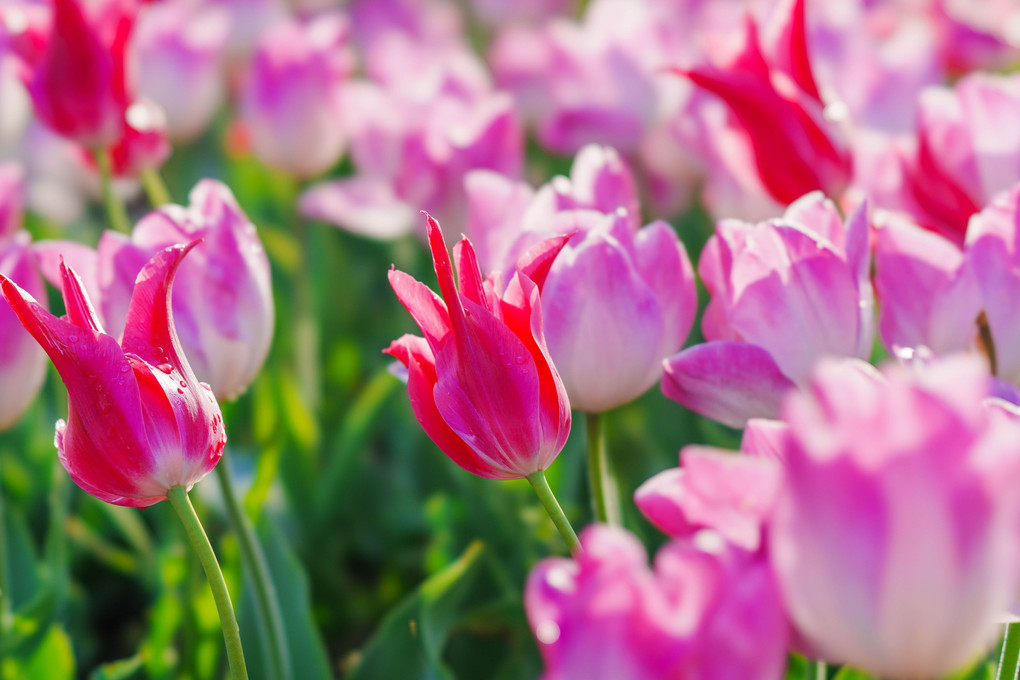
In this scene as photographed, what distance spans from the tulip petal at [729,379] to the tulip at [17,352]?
45cm

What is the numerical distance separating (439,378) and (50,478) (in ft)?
2.66

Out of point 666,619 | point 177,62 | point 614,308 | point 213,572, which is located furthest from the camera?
point 177,62

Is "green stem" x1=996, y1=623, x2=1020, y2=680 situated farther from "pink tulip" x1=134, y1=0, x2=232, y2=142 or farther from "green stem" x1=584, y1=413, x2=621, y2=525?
"pink tulip" x1=134, y1=0, x2=232, y2=142

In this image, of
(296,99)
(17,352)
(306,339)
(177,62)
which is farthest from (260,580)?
(177,62)

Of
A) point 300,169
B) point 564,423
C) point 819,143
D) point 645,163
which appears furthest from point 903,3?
point 564,423

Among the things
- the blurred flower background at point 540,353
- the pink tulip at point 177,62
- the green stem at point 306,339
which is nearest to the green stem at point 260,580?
the blurred flower background at point 540,353

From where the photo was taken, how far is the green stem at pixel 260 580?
0.66 meters

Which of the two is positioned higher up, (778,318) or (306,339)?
(778,318)

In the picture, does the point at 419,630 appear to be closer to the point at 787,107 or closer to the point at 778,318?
the point at 778,318

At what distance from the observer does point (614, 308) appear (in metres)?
0.56

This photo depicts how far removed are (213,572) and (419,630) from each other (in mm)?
327

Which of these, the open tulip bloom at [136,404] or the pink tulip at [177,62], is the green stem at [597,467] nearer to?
the open tulip bloom at [136,404]

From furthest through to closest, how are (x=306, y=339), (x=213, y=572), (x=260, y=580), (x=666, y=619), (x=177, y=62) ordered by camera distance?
(x=177, y=62), (x=306, y=339), (x=260, y=580), (x=213, y=572), (x=666, y=619)

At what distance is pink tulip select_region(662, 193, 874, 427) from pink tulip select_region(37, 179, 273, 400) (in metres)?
0.28
